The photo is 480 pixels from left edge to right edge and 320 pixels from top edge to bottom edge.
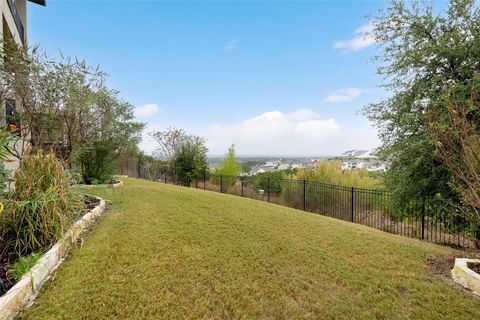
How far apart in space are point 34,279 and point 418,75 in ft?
26.0

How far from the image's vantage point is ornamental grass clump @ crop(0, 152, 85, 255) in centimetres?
290

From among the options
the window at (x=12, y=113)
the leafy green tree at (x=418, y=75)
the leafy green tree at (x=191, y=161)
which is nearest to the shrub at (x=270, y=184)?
the leafy green tree at (x=191, y=161)

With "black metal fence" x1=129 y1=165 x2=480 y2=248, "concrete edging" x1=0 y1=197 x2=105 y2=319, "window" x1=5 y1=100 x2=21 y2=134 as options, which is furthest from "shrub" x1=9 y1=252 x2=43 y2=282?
"black metal fence" x1=129 y1=165 x2=480 y2=248

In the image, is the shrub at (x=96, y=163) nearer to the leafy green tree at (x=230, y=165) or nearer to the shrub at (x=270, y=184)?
the shrub at (x=270, y=184)

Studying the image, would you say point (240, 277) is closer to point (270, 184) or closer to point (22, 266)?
point (22, 266)

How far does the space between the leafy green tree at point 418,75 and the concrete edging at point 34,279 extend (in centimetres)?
657

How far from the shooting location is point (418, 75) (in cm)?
569

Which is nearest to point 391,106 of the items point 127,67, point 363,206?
point 363,206

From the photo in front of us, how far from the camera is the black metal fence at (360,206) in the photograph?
5.51m

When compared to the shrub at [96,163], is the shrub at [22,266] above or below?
below

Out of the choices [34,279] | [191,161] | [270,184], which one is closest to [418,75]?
[270,184]

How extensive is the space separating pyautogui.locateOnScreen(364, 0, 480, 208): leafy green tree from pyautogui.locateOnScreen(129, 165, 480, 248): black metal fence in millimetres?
515

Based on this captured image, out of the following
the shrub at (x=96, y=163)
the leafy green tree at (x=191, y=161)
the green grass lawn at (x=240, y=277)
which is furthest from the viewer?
the leafy green tree at (x=191, y=161)

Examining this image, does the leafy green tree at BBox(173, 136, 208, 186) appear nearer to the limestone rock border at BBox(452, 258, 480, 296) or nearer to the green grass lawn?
the green grass lawn
